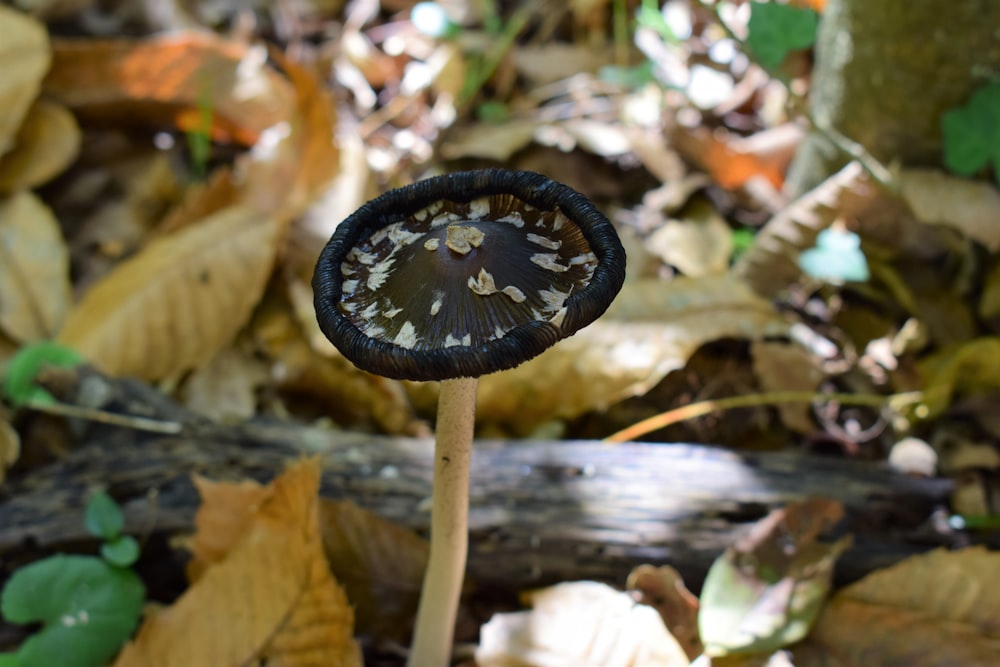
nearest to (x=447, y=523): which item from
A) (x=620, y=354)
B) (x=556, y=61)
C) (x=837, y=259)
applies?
(x=620, y=354)

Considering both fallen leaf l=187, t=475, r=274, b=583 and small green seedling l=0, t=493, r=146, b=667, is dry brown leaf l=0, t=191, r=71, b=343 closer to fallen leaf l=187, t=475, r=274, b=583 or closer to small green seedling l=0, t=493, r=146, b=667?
small green seedling l=0, t=493, r=146, b=667

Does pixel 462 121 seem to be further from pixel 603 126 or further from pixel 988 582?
pixel 988 582

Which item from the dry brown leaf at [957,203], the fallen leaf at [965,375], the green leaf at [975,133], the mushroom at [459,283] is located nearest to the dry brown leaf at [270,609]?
the mushroom at [459,283]

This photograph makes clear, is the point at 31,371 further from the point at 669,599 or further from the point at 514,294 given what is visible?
the point at 669,599

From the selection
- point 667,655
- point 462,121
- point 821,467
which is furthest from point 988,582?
point 462,121

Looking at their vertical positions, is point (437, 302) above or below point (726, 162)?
above

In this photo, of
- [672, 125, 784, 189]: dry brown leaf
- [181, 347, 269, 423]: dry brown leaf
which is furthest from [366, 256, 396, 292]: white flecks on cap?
[672, 125, 784, 189]: dry brown leaf
